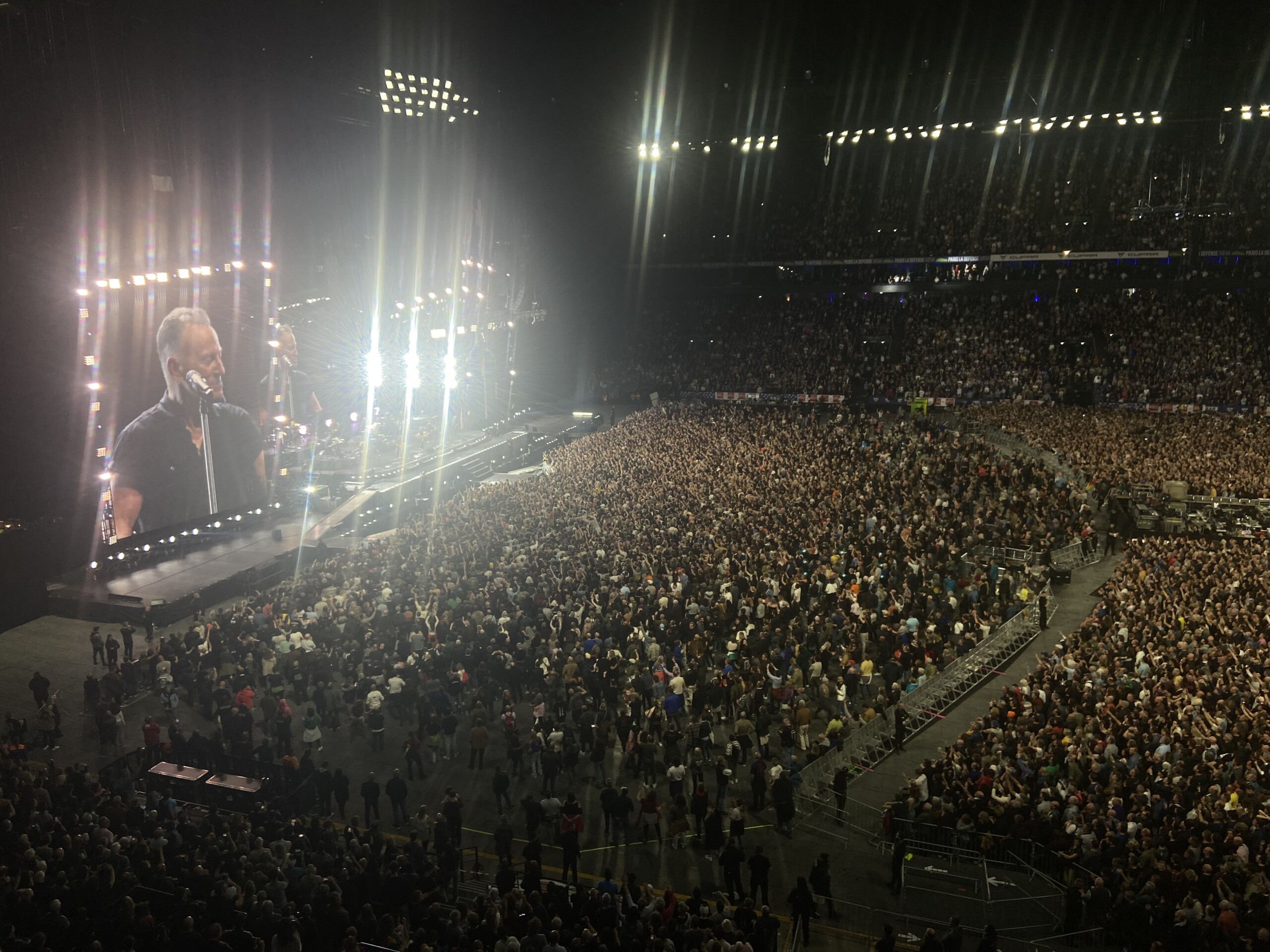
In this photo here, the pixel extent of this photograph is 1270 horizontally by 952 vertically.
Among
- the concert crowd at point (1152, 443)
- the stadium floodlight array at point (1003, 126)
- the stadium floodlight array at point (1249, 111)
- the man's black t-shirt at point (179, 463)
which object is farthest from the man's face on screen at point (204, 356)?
the stadium floodlight array at point (1249, 111)

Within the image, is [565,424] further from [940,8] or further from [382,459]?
Answer: [940,8]

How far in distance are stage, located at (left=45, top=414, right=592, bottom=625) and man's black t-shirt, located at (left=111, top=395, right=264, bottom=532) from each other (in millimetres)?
1051

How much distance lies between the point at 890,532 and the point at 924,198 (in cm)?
3191

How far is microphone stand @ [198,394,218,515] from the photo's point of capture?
997 inches

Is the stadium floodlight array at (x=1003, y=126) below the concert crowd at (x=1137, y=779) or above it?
above

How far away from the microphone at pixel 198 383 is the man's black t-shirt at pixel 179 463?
1.43ft

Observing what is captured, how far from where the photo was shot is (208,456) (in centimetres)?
2584

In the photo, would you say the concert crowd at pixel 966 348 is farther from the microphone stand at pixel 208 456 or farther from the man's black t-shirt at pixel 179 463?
the microphone stand at pixel 208 456

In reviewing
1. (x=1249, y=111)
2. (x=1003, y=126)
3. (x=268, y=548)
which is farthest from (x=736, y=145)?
(x=268, y=548)

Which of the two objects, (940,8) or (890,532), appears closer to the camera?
(890,532)

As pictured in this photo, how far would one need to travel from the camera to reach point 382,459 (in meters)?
36.5

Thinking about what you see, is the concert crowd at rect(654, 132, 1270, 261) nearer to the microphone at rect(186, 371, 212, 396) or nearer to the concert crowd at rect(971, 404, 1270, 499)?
the concert crowd at rect(971, 404, 1270, 499)

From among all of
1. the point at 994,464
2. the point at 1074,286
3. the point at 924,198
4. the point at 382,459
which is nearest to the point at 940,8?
the point at 924,198

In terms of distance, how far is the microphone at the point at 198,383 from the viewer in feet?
82.0
